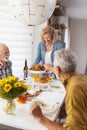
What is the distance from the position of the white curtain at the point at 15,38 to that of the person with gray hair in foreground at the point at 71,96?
86.0 inches

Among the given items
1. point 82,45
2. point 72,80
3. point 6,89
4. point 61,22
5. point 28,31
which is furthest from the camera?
point 82,45

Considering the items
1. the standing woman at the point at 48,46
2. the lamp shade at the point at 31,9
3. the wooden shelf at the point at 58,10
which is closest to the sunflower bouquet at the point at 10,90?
the lamp shade at the point at 31,9

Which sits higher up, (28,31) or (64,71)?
(28,31)

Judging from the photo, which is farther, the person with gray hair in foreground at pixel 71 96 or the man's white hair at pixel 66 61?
the man's white hair at pixel 66 61

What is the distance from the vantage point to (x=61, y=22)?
222 inches

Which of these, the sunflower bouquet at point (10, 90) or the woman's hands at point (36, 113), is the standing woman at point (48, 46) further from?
the woman's hands at point (36, 113)

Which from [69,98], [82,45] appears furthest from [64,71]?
[82,45]

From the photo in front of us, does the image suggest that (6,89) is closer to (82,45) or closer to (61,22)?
(61,22)

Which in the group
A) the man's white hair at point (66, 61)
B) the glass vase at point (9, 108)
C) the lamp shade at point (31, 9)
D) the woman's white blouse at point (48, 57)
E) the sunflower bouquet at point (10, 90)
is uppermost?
the lamp shade at point (31, 9)

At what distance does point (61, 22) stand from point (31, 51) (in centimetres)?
194

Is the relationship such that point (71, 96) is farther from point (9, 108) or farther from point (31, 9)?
point (31, 9)

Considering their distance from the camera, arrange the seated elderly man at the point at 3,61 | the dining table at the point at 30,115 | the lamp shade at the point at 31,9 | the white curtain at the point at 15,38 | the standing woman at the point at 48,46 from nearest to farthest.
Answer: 1. the dining table at the point at 30,115
2. the lamp shade at the point at 31,9
3. the seated elderly man at the point at 3,61
4. the standing woman at the point at 48,46
5. the white curtain at the point at 15,38

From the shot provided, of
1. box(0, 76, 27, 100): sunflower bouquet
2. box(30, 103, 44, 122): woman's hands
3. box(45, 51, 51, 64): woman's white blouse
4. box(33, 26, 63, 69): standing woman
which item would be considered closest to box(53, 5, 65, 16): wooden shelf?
box(33, 26, 63, 69): standing woman

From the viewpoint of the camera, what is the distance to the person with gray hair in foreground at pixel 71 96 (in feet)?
4.33
